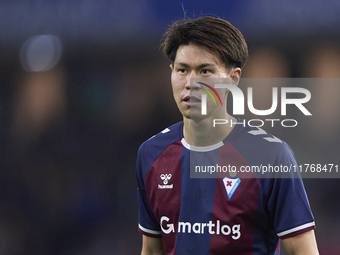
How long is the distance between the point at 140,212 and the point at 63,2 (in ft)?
10.5

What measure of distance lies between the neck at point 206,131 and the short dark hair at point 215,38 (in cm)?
28

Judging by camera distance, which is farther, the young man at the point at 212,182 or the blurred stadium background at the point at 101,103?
the blurred stadium background at the point at 101,103

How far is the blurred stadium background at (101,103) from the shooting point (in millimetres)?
4441

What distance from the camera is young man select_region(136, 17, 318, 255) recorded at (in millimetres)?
1898

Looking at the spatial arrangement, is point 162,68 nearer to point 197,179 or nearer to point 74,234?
point 74,234

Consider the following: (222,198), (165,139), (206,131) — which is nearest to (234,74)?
(206,131)

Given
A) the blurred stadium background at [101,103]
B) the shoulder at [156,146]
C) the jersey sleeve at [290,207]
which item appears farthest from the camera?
the blurred stadium background at [101,103]

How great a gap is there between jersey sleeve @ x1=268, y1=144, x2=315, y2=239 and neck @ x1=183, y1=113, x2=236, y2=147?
1.13 feet

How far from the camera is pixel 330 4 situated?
456cm

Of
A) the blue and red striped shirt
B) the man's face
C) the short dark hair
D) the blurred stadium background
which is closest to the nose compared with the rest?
the man's face

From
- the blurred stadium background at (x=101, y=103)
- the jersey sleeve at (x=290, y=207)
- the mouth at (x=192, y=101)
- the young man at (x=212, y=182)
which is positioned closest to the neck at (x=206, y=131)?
the young man at (x=212, y=182)

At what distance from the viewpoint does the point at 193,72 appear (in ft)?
6.66

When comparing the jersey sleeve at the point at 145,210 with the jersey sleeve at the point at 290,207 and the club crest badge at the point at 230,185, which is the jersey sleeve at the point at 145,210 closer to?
the club crest badge at the point at 230,185

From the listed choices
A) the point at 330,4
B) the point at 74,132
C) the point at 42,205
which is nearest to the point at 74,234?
the point at 42,205
